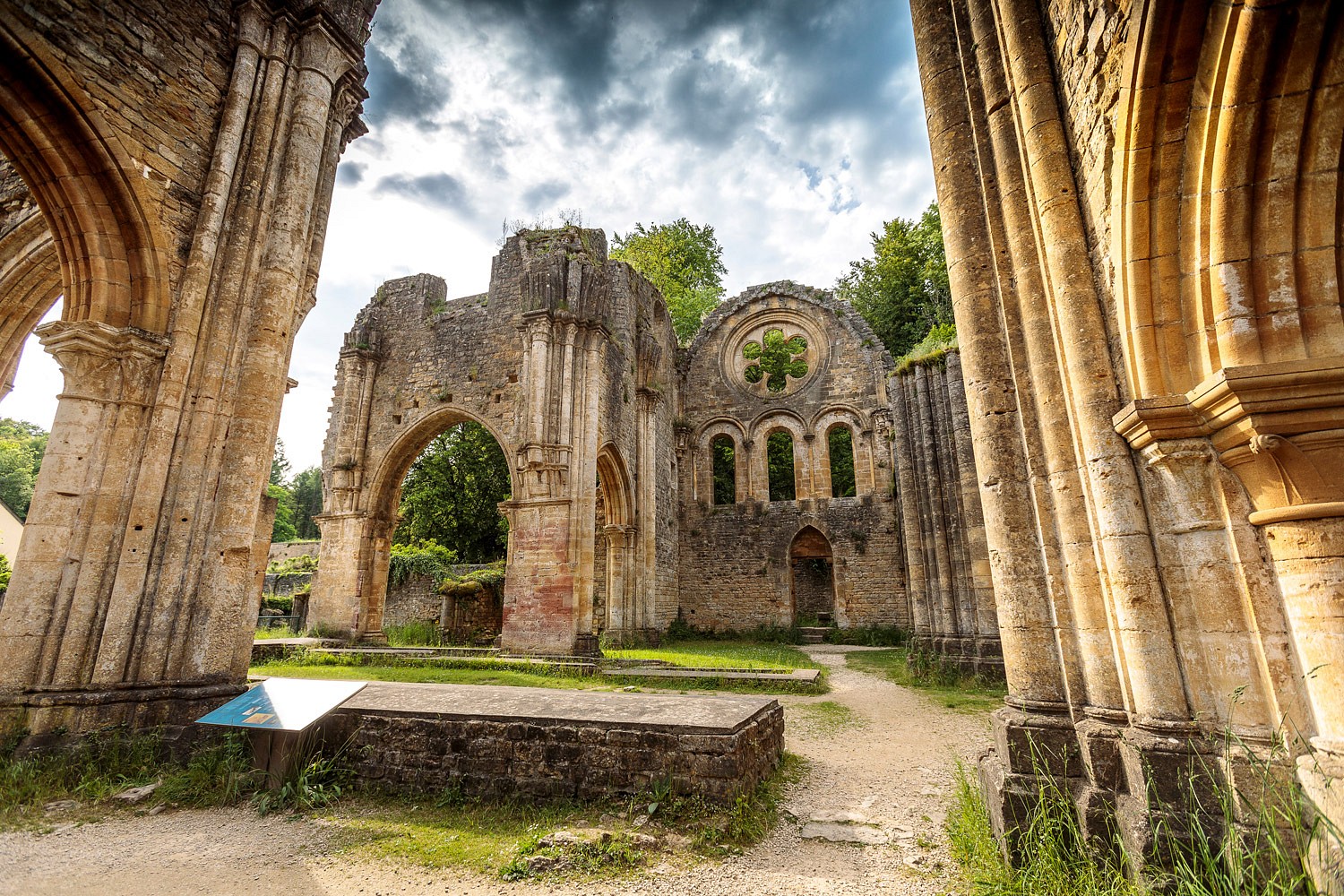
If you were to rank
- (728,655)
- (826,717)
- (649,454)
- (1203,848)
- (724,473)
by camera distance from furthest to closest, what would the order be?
(724,473) < (649,454) < (728,655) < (826,717) < (1203,848)

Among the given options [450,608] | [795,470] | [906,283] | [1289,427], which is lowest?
[450,608]

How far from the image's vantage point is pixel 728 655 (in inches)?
484

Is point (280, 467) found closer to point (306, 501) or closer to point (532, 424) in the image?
point (306, 501)

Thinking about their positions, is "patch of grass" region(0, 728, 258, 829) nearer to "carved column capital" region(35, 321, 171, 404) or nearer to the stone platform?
the stone platform

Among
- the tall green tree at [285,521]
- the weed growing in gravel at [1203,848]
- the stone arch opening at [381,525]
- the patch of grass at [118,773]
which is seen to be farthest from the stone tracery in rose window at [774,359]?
the tall green tree at [285,521]

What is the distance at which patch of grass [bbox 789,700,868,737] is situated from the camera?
6.14 meters

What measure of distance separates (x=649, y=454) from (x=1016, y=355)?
12764 millimetres

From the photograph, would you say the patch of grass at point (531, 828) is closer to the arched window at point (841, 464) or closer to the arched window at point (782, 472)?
the arched window at point (841, 464)

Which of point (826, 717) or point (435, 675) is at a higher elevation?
point (435, 675)

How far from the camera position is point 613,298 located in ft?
50.3

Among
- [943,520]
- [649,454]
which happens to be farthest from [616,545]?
[943,520]

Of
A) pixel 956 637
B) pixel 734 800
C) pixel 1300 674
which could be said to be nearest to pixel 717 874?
pixel 734 800

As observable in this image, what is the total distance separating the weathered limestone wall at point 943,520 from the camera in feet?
29.4

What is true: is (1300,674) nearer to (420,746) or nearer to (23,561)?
(420,746)
